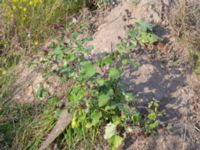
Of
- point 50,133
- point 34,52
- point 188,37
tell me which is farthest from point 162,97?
point 34,52

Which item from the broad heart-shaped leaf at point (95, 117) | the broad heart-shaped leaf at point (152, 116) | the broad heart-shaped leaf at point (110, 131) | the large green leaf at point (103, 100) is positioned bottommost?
the broad heart-shaped leaf at point (110, 131)

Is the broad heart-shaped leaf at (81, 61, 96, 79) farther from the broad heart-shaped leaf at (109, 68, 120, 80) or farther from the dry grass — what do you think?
the dry grass

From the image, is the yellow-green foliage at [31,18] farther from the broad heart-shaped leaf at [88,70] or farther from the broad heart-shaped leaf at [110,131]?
the broad heart-shaped leaf at [110,131]

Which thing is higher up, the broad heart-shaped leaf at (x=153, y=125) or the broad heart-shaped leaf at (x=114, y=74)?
the broad heart-shaped leaf at (x=114, y=74)

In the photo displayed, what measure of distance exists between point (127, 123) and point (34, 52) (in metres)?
1.80

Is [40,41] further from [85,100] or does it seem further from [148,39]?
[85,100]

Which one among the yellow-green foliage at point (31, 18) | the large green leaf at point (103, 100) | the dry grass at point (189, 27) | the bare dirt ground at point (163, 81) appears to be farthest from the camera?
the yellow-green foliage at point (31, 18)

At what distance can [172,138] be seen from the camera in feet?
10.8

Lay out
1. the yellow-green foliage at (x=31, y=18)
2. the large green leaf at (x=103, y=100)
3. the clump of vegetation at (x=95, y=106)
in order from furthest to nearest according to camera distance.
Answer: the yellow-green foliage at (x=31, y=18) → the clump of vegetation at (x=95, y=106) → the large green leaf at (x=103, y=100)

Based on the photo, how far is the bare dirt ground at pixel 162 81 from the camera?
3285 mm

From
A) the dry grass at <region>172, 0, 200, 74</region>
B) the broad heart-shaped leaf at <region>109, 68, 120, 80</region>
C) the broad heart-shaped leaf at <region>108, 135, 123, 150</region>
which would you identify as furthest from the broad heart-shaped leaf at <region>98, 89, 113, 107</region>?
the dry grass at <region>172, 0, 200, 74</region>

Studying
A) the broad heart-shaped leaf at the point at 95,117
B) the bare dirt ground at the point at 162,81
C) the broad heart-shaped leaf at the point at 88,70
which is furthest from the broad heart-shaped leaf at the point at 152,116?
the broad heart-shaped leaf at the point at 88,70

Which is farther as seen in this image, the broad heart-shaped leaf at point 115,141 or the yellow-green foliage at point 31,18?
the yellow-green foliage at point 31,18

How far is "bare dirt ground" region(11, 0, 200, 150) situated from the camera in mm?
3285
